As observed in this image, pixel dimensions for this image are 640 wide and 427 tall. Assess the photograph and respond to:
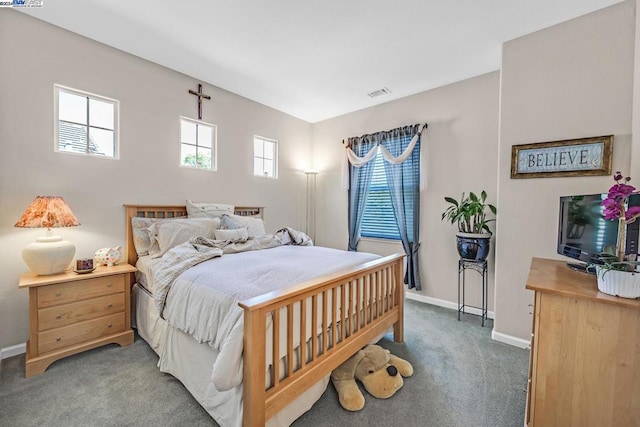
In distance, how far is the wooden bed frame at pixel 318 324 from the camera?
1247mm

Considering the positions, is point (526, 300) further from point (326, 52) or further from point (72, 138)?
point (72, 138)

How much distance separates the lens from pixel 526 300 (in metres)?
2.38

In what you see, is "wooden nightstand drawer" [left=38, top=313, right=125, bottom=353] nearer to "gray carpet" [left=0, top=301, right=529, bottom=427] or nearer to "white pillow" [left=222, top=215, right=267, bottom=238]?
"gray carpet" [left=0, top=301, right=529, bottom=427]

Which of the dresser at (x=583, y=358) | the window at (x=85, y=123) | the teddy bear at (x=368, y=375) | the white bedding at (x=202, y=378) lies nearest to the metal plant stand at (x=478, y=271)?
the teddy bear at (x=368, y=375)

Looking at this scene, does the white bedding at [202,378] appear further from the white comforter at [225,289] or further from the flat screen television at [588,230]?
the flat screen television at [588,230]

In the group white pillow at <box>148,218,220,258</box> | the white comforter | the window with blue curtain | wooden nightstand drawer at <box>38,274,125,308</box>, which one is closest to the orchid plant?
the white comforter

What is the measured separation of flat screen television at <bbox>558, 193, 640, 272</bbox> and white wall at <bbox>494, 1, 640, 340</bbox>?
434mm

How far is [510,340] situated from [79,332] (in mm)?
3648

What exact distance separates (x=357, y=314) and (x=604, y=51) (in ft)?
9.00

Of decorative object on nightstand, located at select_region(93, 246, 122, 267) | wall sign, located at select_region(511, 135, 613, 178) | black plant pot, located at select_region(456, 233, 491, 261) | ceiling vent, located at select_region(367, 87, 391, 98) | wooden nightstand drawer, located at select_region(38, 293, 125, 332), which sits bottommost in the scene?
wooden nightstand drawer, located at select_region(38, 293, 125, 332)

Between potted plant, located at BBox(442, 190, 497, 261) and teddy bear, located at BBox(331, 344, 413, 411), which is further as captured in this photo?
potted plant, located at BBox(442, 190, 497, 261)

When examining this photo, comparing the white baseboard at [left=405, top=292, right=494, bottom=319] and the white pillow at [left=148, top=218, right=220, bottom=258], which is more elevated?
the white pillow at [left=148, top=218, right=220, bottom=258]

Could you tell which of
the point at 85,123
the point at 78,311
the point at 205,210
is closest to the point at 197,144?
the point at 205,210

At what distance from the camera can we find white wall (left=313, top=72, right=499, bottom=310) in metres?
2.97
